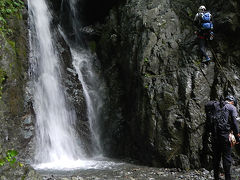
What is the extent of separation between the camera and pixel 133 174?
7.52 m

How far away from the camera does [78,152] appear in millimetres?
10500

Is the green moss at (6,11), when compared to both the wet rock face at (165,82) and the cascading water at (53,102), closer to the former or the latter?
the cascading water at (53,102)

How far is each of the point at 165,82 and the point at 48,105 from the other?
220 inches

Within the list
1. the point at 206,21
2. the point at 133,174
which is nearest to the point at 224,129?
the point at 133,174

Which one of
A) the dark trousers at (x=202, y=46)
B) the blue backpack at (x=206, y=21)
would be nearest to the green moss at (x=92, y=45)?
the dark trousers at (x=202, y=46)

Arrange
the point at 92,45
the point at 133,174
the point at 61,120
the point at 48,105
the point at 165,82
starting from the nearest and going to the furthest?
the point at 133,174
the point at 165,82
the point at 48,105
the point at 61,120
the point at 92,45

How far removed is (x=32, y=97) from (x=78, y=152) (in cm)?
325


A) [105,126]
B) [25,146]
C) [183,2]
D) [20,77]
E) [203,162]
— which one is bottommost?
[203,162]

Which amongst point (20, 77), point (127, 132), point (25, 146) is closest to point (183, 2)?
point (127, 132)

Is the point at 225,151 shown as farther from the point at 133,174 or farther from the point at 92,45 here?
→ the point at 92,45

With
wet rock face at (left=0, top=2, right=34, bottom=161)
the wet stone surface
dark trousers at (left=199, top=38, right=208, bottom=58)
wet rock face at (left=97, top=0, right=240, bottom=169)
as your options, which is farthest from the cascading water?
dark trousers at (left=199, top=38, right=208, bottom=58)

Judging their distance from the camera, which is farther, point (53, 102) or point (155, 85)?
point (53, 102)

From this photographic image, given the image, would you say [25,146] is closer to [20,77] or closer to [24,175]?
[20,77]

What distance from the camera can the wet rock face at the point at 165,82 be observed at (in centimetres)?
812
